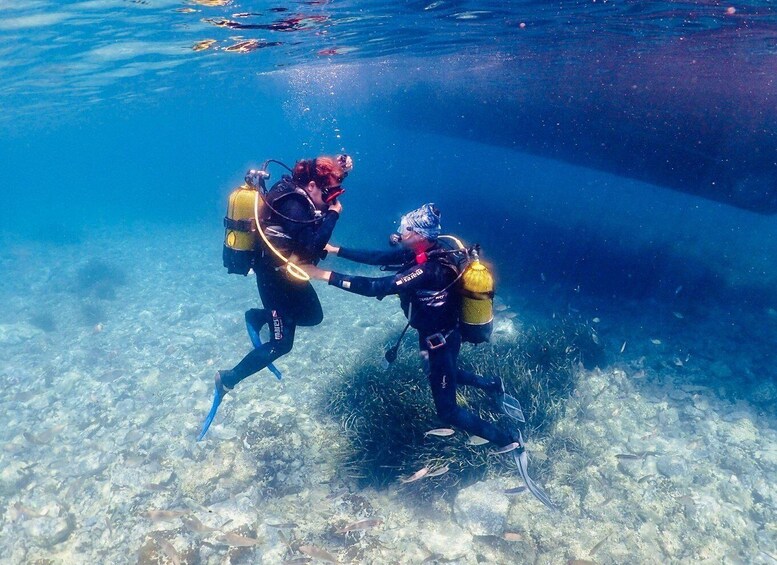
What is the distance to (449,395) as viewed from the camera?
17.6ft

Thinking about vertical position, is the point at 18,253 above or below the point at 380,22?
below

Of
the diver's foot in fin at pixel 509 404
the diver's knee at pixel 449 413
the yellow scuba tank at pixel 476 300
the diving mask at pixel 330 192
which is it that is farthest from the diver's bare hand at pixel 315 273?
the diver's foot in fin at pixel 509 404

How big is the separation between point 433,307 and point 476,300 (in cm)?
49

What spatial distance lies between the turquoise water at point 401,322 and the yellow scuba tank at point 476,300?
94.2 inches

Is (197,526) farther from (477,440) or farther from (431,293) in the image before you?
(431,293)

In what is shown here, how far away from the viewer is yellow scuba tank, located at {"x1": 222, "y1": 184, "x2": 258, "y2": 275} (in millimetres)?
4539

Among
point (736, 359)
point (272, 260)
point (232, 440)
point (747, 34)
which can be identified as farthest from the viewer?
point (747, 34)

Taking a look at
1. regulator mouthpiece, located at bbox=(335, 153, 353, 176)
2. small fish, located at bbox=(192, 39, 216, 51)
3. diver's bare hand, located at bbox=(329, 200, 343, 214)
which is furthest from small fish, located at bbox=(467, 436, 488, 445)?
small fish, located at bbox=(192, 39, 216, 51)

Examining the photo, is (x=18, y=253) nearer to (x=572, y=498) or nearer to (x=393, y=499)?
(x=393, y=499)

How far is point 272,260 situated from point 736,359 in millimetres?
10152

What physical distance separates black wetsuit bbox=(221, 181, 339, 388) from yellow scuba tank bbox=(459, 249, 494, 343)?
5.25 ft

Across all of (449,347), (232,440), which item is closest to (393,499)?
(449,347)

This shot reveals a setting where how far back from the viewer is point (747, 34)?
12.1 meters

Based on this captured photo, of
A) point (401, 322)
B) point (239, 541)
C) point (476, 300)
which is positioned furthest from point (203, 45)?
point (239, 541)
